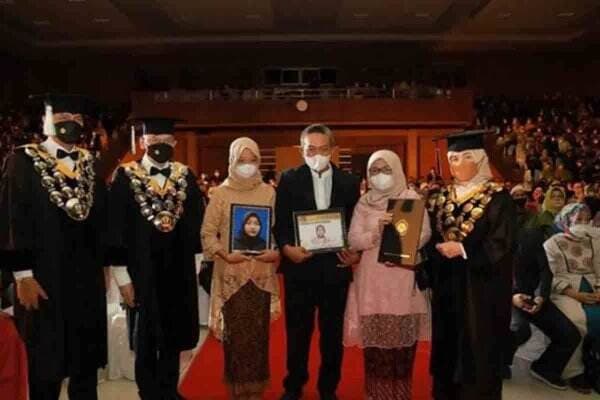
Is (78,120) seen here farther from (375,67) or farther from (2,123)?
(375,67)

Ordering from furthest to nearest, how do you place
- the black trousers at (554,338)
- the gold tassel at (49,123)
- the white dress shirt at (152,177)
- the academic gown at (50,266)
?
the black trousers at (554,338) < the white dress shirt at (152,177) < the gold tassel at (49,123) < the academic gown at (50,266)

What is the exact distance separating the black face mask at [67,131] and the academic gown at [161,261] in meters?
0.45

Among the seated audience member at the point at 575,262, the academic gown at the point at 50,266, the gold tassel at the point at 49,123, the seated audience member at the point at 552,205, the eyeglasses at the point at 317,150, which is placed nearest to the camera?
the academic gown at the point at 50,266

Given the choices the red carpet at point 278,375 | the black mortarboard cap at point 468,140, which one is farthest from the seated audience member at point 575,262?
the black mortarboard cap at point 468,140

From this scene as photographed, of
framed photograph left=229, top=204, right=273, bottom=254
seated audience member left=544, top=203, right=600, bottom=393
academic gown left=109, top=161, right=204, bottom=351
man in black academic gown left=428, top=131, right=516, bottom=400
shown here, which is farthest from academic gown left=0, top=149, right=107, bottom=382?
seated audience member left=544, top=203, right=600, bottom=393

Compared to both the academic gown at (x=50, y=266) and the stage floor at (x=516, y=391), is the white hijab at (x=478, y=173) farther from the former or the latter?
the academic gown at (x=50, y=266)

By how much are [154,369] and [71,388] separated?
1.81 ft

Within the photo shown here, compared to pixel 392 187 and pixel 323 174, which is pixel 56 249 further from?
pixel 392 187

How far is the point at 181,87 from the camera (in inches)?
902

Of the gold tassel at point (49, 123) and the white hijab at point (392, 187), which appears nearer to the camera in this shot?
the gold tassel at point (49, 123)

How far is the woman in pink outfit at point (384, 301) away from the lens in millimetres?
4453

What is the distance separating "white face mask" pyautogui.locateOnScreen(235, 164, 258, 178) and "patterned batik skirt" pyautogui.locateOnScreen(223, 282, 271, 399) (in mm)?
679

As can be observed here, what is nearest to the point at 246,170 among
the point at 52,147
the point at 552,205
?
the point at 52,147

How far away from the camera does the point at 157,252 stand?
14.4 ft
